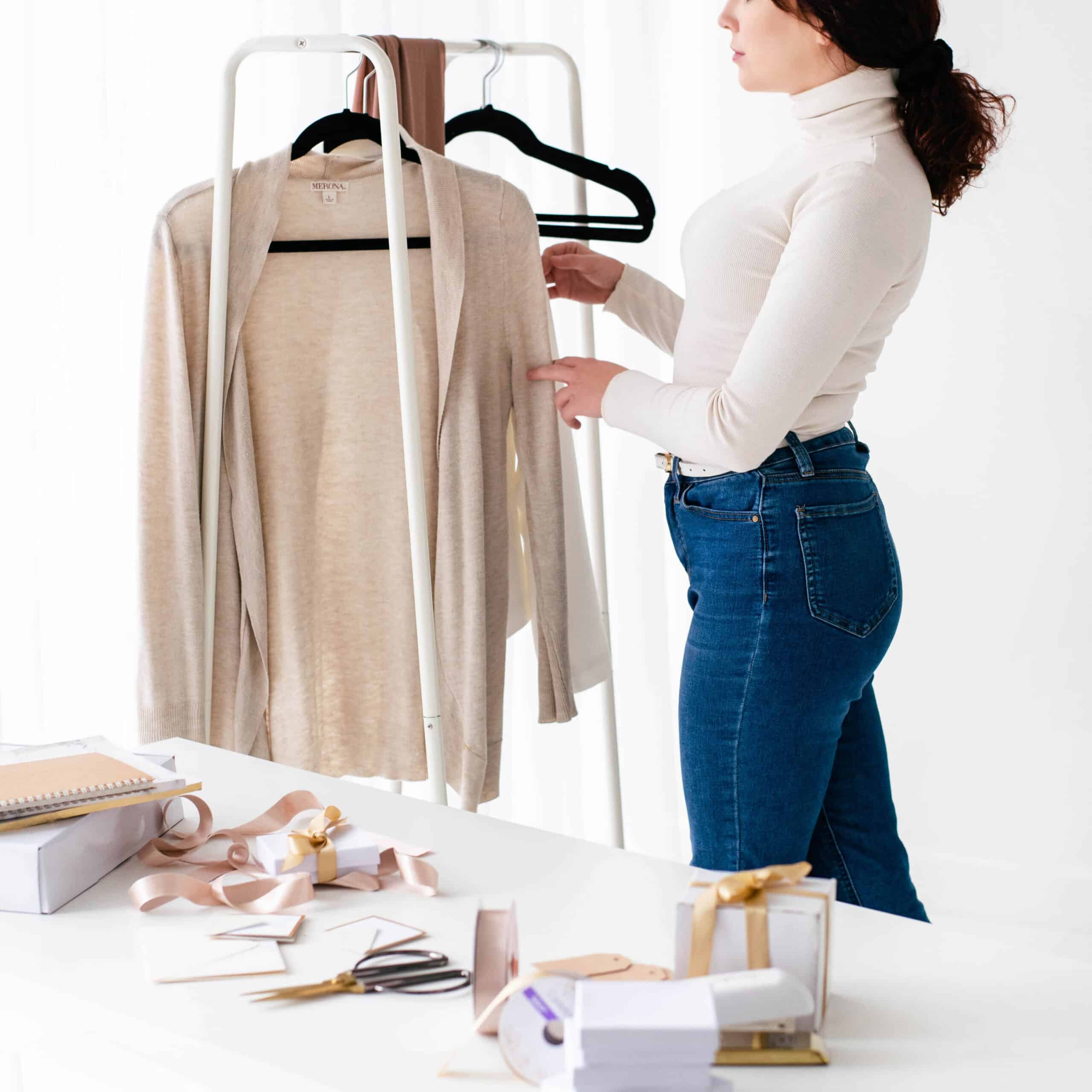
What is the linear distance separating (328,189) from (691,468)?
71 cm

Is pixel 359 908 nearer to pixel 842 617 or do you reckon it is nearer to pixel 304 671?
pixel 842 617

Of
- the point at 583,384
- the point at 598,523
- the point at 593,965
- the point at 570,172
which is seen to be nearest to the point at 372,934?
the point at 593,965

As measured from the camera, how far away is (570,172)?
191 cm

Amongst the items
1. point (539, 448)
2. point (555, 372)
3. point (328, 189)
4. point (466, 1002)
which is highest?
point (328, 189)

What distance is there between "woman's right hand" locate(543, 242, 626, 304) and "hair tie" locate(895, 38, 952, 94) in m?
0.57

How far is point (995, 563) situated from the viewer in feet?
9.51

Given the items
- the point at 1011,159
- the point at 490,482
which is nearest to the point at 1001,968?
the point at 490,482

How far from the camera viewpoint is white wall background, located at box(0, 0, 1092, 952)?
2045 millimetres

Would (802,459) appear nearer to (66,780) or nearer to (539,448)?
(539,448)

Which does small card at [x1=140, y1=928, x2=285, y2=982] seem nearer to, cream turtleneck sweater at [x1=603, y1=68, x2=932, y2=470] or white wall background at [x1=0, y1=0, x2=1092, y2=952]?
cream turtleneck sweater at [x1=603, y1=68, x2=932, y2=470]

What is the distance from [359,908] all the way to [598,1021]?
380 mm

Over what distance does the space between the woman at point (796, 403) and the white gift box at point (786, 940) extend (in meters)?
0.62

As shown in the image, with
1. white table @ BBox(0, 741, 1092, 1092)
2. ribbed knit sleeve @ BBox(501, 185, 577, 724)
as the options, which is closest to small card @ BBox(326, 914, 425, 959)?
white table @ BBox(0, 741, 1092, 1092)

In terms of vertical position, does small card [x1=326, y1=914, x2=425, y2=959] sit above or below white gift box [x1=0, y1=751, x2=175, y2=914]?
below
